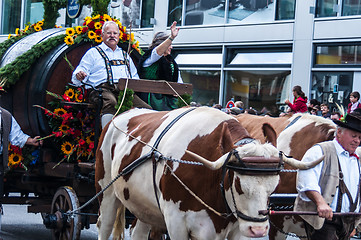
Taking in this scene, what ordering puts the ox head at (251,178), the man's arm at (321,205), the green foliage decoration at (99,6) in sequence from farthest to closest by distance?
the green foliage decoration at (99,6), the man's arm at (321,205), the ox head at (251,178)

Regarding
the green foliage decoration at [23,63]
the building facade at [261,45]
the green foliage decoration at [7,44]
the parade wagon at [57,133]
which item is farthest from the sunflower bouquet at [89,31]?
the building facade at [261,45]

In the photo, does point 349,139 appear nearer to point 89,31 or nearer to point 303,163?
point 303,163

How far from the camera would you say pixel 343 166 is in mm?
5102

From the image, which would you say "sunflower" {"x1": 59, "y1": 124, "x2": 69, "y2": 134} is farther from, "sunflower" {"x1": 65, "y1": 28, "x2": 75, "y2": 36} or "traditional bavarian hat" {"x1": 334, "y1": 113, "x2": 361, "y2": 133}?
"traditional bavarian hat" {"x1": 334, "y1": 113, "x2": 361, "y2": 133}

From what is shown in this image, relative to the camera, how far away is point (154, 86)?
710cm

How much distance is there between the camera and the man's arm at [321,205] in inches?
187

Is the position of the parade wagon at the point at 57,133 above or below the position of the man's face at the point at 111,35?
below

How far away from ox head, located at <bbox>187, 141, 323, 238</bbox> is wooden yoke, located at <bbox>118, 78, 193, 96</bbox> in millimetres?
2401

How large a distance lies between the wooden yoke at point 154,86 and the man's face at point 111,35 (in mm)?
959

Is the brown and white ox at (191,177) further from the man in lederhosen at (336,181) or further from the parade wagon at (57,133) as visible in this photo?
the parade wagon at (57,133)

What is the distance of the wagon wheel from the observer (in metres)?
7.51

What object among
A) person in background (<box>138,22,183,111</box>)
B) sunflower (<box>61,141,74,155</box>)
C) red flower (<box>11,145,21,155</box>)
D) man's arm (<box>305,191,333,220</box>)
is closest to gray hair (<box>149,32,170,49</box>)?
person in background (<box>138,22,183,111</box>)

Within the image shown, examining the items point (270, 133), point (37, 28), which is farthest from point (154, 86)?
point (37, 28)

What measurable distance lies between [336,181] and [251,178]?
790mm
